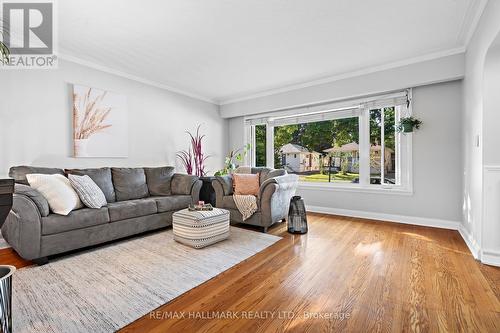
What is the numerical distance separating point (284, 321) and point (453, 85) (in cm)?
395

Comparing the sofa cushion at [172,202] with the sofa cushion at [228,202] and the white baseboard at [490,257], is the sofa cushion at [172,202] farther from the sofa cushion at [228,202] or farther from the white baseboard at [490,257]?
the white baseboard at [490,257]

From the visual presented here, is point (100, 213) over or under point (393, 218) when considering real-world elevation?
over

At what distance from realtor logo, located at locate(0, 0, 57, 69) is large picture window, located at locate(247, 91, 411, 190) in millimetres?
3695

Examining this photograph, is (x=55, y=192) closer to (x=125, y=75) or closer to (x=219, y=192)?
(x=219, y=192)

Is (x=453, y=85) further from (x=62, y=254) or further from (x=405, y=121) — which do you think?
(x=62, y=254)

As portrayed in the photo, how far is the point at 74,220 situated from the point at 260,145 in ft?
12.9

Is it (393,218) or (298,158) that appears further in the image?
(298,158)

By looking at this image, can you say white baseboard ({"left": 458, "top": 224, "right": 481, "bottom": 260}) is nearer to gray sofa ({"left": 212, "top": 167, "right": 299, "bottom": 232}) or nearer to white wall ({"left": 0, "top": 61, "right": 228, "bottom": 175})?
gray sofa ({"left": 212, "top": 167, "right": 299, "bottom": 232})

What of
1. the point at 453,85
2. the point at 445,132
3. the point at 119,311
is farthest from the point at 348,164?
the point at 119,311

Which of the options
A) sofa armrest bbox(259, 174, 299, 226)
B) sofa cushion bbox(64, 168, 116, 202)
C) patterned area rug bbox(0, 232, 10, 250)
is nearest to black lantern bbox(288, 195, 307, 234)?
A: sofa armrest bbox(259, 174, 299, 226)

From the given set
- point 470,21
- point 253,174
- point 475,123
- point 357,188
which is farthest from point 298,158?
point 470,21

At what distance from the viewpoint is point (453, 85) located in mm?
3488

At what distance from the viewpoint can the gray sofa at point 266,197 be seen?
3.44 m

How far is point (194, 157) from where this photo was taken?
5.14 m
